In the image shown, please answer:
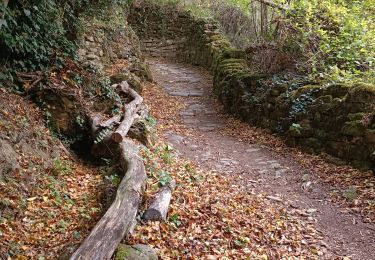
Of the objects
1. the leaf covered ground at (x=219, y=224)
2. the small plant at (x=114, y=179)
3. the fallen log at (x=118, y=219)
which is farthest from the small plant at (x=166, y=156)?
the small plant at (x=114, y=179)

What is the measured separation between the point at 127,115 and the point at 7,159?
114 inches

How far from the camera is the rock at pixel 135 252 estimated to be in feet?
11.3

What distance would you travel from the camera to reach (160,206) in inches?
172

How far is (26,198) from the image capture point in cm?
444

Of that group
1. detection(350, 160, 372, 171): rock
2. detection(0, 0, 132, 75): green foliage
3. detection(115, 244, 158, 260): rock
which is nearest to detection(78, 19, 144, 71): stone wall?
detection(0, 0, 132, 75): green foliage

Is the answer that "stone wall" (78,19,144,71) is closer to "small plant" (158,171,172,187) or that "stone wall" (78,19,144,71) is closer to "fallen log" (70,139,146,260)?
"small plant" (158,171,172,187)

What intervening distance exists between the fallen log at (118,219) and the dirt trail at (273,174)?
222cm

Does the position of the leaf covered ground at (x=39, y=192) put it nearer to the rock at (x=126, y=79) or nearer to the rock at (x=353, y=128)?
the rock at (x=126, y=79)

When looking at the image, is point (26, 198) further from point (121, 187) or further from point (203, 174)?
point (203, 174)

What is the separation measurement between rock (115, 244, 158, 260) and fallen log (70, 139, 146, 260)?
7 cm

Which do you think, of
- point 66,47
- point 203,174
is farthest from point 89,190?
point 66,47

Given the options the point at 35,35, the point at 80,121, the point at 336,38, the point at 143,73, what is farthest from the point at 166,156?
the point at 143,73

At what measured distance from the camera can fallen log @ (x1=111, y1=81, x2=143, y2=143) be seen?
19.8 ft

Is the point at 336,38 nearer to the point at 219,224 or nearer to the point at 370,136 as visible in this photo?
the point at 370,136
